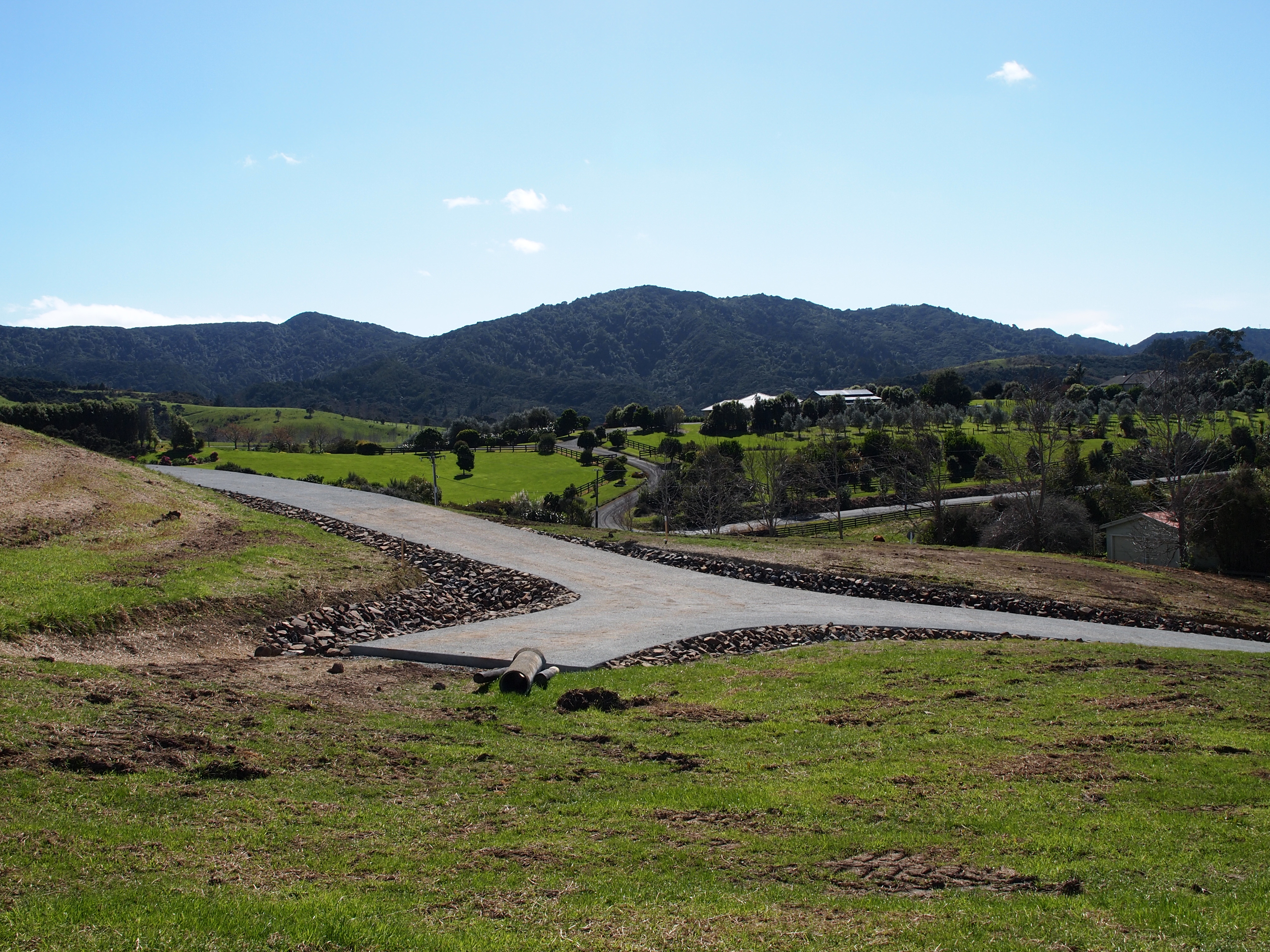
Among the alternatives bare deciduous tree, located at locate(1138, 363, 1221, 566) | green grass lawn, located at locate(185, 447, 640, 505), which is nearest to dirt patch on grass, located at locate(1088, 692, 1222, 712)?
bare deciduous tree, located at locate(1138, 363, 1221, 566)

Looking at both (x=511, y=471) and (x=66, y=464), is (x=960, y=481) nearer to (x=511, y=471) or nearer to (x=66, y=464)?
(x=511, y=471)

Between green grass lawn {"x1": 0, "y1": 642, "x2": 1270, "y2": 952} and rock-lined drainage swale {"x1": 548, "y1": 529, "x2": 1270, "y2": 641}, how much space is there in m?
7.81

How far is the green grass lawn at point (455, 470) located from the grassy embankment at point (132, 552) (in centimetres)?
2632

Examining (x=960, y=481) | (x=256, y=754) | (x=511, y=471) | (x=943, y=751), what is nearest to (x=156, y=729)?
(x=256, y=754)

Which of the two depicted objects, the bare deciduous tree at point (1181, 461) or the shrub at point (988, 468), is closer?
the bare deciduous tree at point (1181, 461)

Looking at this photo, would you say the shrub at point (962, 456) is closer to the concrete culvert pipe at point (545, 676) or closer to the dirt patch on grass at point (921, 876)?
the concrete culvert pipe at point (545, 676)

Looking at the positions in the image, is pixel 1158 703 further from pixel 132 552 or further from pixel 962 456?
pixel 962 456

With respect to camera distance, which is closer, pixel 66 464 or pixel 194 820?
pixel 194 820

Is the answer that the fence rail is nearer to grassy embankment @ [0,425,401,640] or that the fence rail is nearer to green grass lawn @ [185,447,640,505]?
green grass lawn @ [185,447,640,505]

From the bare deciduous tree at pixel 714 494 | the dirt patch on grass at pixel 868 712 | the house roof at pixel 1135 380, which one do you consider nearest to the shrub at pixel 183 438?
the bare deciduous tree at pixel 714 494

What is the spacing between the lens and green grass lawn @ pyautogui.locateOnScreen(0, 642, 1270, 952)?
4797 millimetres

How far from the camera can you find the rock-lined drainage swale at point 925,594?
60.5 ft

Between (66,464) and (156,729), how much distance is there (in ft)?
60.9

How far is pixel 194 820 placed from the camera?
6.05 metres
